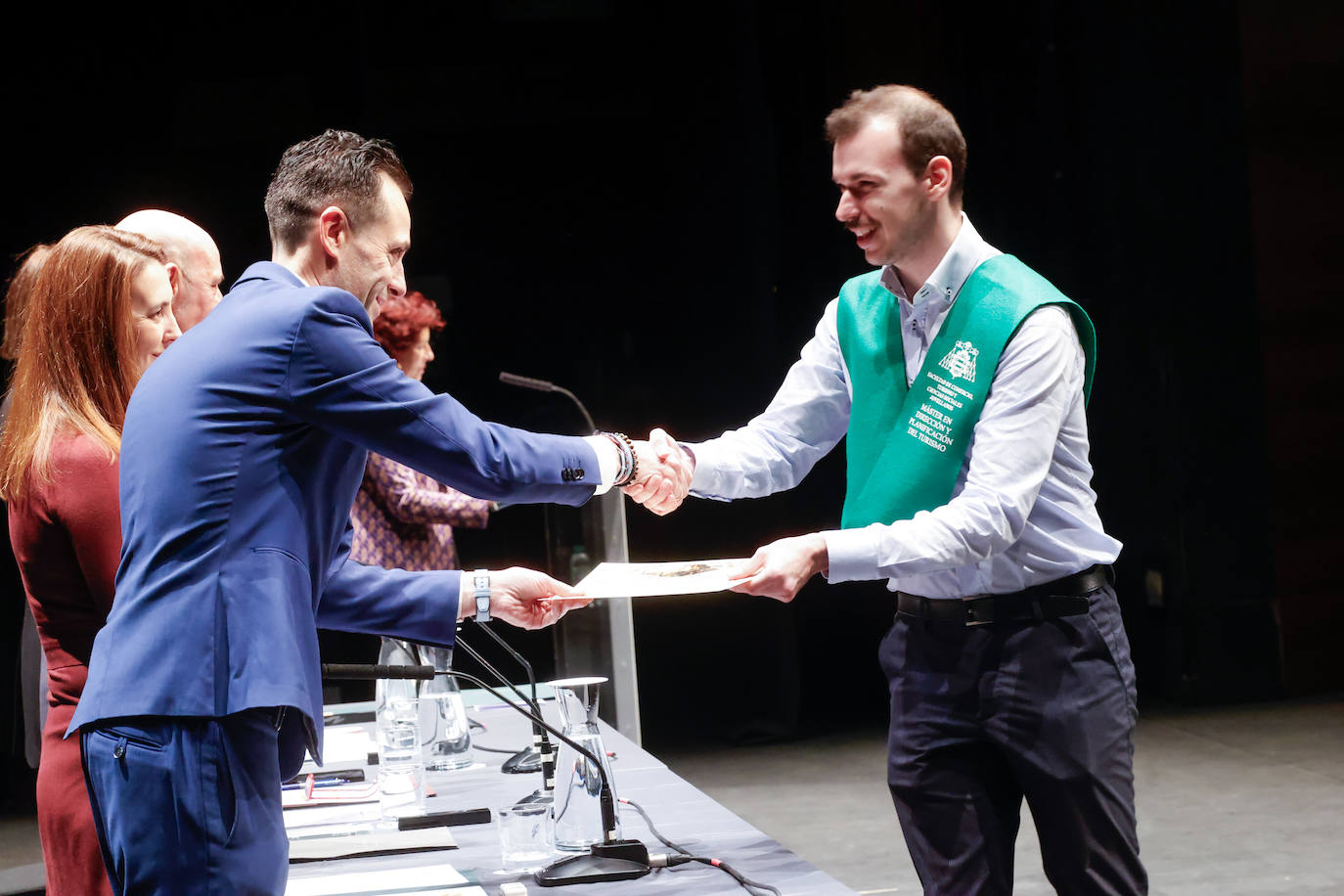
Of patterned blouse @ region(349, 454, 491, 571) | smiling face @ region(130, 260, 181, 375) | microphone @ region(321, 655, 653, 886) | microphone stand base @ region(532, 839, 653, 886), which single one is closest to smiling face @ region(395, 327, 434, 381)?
patterned blouse @ region(349, 454, 491, 571)

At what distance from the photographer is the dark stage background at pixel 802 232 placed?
534 centimetres

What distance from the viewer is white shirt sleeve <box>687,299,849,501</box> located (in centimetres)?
216

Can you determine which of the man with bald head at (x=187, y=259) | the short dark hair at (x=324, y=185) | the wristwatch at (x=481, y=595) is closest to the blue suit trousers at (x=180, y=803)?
the wristwatch at (x=481, y=595)

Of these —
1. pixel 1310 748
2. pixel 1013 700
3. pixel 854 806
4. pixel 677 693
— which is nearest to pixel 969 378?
pixel 1013 700

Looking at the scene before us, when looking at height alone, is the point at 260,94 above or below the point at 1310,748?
above

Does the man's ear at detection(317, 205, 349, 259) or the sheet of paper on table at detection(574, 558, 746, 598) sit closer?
the man's ear at detection(317, 205, 349, 259)

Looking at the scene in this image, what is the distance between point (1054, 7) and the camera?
5.88m

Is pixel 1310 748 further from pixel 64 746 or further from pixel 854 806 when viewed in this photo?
pixel 64 746

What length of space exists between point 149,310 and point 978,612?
1206mm

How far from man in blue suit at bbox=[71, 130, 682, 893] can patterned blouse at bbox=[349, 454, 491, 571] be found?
1.64m

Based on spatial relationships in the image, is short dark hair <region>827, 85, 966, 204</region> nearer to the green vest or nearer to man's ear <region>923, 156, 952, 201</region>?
man's ear <region>923, 156, 952, 201</region>

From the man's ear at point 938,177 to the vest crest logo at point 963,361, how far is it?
236 millimetres

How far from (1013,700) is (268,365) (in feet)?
3.38

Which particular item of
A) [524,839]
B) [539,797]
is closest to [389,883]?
[524,839]
